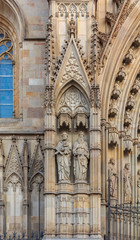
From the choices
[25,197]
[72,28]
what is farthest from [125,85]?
[25,197]

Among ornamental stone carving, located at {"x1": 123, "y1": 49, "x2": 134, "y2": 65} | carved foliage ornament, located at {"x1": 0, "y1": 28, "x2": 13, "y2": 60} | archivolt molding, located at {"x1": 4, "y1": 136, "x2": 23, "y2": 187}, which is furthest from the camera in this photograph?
carved foliage ornament, located at {"x1": 0, "y1": 28, "x2": 13, "y2": 60}

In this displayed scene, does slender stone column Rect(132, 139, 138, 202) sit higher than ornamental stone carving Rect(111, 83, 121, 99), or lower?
lower

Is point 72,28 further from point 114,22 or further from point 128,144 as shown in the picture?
point 128,144

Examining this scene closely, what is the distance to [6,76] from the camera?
28.8 m

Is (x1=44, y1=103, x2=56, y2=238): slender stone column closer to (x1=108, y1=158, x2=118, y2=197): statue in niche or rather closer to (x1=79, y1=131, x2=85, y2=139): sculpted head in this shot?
(x1=79, y1=131, x2=85, y2=139): sculpted head

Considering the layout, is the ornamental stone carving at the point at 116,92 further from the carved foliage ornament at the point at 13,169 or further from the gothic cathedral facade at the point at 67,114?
the carved foliage ornament at the point at 13,169

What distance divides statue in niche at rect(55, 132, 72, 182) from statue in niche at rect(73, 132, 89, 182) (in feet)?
0.57

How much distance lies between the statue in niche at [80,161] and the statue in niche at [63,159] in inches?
6.8

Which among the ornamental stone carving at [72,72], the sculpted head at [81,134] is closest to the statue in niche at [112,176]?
the sculpted head at [81,134]

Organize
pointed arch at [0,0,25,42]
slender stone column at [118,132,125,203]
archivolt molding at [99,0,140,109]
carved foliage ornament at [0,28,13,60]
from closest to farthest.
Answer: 1. slender stone column at [118,132,125,203]
2. archivolt molding at [99,0,140,109]
3. pointed arch at [0,0,25,42]
4. carved foliage ornament at [0,28,13,60]

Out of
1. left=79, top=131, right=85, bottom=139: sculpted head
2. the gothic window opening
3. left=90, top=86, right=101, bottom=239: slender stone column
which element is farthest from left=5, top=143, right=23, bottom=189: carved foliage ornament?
left=90, top=86, right=101, bottom=239: slender stone column

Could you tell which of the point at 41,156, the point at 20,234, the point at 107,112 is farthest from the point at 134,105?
the point at 20,234

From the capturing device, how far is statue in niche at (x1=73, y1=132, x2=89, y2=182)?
86.1 feet

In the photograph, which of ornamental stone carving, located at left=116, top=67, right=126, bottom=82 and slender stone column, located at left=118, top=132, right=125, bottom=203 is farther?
ornamental stone carving, located at left=116, top=67, right=126, bottom=82
